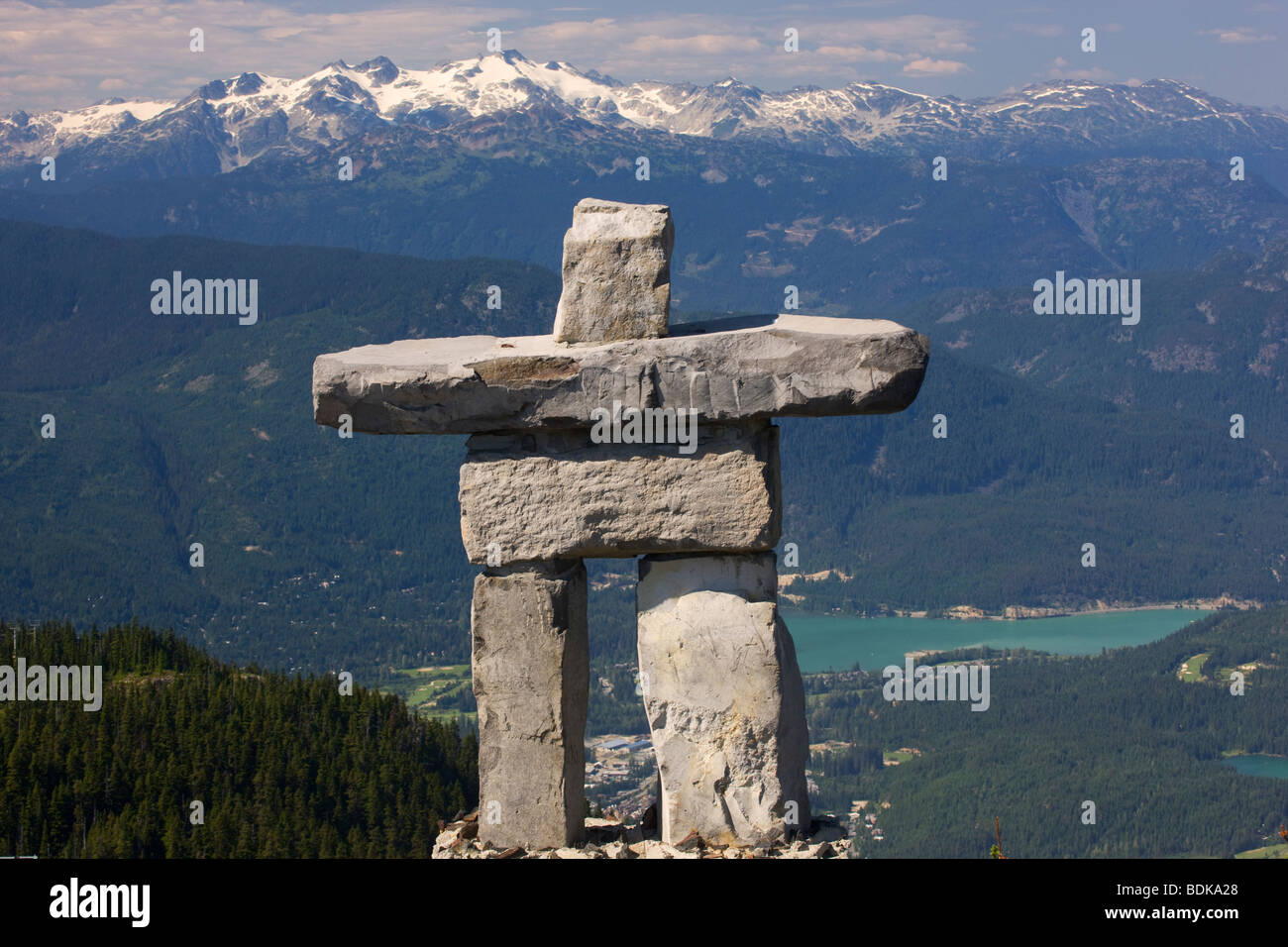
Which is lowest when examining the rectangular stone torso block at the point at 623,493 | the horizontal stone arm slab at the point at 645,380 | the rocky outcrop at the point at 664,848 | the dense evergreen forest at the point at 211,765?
the dense evergreen forest at the point at 211,765

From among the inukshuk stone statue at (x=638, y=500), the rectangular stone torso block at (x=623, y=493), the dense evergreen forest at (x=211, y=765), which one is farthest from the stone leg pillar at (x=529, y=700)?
the dense evergreen forest at (x=211, y=765)

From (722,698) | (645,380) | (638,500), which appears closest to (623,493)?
(638,500)

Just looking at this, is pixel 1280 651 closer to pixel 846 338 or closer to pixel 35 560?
pixel 35 560

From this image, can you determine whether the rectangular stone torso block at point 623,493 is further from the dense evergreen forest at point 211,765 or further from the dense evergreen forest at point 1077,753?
the dense evergreen forest at point 1077,753

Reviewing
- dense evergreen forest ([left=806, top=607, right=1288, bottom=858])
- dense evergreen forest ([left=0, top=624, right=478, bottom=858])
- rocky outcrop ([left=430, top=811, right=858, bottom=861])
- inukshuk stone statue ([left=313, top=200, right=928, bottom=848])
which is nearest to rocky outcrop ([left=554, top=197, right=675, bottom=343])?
inukshuk stone statue ([left=313, top=200, right=928, bottom=848])

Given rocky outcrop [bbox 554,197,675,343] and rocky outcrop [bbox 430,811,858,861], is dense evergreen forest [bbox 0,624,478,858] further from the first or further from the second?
rocky outcrop [bbox 554,197,675,343]

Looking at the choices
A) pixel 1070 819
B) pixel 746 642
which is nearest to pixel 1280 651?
pixel 1070 819
